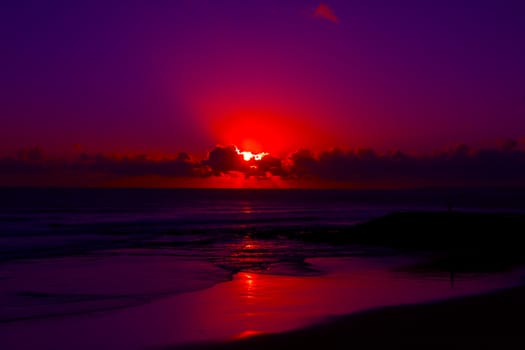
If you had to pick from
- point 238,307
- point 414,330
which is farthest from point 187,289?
point 414,330

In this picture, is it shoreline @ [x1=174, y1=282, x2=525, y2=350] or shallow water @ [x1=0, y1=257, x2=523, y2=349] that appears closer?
shoreline @ [x1=174, y1=282, x2=525, y2=350]

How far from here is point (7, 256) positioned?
32.1 metres

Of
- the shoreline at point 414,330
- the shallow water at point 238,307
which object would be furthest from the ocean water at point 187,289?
the shoreline at point 414,330

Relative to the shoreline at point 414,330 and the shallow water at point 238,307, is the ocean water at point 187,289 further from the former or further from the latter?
the shoreline at point 414,330

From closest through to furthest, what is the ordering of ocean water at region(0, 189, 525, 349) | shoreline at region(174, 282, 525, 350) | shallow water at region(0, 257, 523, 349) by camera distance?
shoreline at region(174, 282, 525, 350) → shallow water at region(0, 257, 523, 349) → ocean water at region(0, 189, 525, 349)

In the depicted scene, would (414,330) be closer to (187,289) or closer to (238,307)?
(238,307)

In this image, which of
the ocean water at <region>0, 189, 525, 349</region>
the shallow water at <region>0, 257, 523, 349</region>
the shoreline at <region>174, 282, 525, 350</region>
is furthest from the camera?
the ocean water at <region>0, 189, 525, 349</region>

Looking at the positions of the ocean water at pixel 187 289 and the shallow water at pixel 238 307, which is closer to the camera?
the shallow water at pixel 238 307

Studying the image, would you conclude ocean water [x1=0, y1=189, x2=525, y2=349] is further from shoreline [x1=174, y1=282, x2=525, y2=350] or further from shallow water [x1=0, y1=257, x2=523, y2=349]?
shoreline [x1=174, y1=282, x2=525, y2=350]

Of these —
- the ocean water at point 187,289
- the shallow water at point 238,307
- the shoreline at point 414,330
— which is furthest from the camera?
the ocean water at point 187,289

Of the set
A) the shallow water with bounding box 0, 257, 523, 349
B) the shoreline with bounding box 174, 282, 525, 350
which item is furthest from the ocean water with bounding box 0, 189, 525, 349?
the shoreline with bounding box 174, 282, 525, 350

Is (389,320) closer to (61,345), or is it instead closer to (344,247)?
(61,345)

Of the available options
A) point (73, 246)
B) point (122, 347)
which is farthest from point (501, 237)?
point (122, 347)

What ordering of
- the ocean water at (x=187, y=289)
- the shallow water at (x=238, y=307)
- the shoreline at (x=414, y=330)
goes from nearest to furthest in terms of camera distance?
the shoreline at (x=414, y=330) < the shallow water at (x=238, y=307) < the ocean water at (x=187, y=289)
